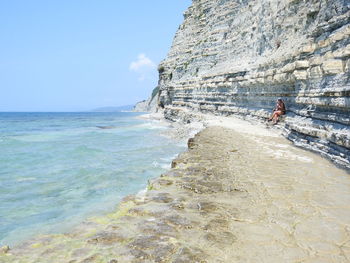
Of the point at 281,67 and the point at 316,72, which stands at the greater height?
the point at 281,67

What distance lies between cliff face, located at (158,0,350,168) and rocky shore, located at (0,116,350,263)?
2520 millimetres

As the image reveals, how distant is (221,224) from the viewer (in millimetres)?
4043

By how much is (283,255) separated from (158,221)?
160 centimetres

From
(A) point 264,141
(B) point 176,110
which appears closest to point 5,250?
(A) point 264,141

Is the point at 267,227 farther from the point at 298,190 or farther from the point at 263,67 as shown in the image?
the point at 263,67

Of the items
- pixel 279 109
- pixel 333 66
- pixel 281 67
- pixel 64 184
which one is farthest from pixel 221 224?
pixel 281 67

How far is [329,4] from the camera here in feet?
35.9

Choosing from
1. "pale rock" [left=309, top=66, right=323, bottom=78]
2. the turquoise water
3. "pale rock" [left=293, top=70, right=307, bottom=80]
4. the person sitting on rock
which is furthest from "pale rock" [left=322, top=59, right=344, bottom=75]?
the turquoise water

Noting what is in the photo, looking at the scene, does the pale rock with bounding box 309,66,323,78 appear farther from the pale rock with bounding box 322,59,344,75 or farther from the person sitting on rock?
the person sitting on rock

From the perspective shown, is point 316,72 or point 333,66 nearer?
point 333,66

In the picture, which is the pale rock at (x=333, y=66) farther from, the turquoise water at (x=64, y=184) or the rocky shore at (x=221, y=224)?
the turquoise water at (x=64, y=184)

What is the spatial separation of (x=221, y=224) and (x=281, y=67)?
36.7ft

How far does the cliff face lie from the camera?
27.7ft

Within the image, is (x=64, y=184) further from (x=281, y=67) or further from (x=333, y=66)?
(x=281, y=67)
